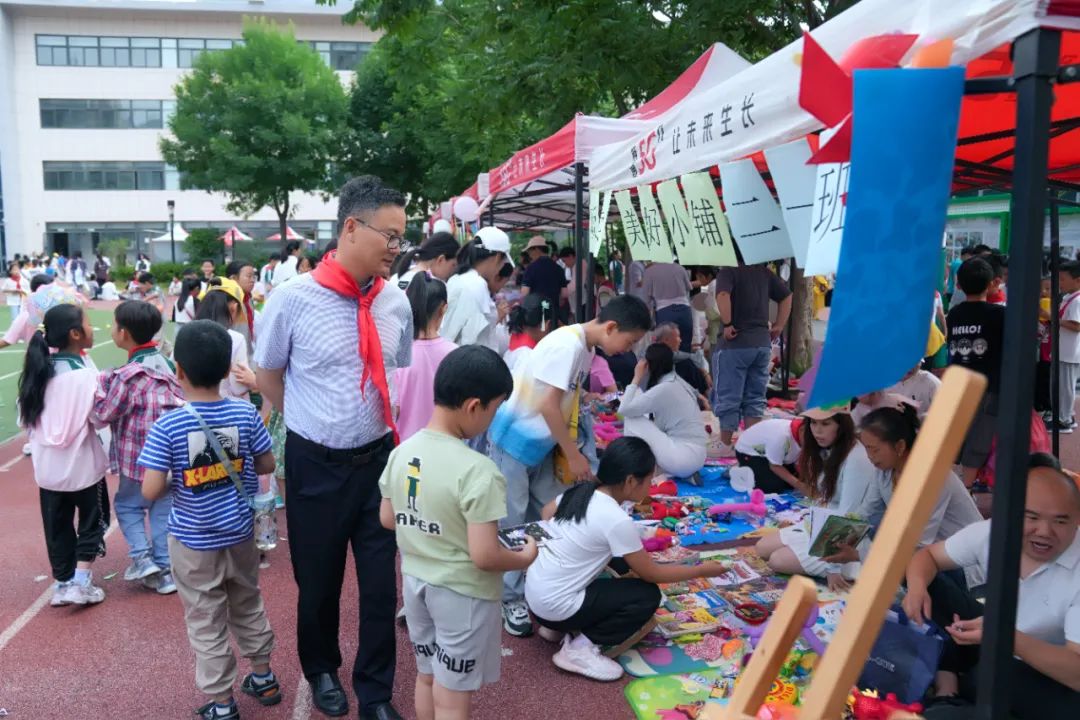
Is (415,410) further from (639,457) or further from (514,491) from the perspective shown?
(639,457)

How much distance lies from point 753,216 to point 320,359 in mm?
2069

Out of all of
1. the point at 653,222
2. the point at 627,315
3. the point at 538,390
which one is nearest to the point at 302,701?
the point at 538,390

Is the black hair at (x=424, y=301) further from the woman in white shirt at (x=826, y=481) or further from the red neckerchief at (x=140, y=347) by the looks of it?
the woman in white shirt at (x=826, y=481)

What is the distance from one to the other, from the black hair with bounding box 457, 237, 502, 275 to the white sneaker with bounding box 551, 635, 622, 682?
3.41 m

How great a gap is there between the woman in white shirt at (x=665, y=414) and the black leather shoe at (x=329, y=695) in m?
3.23

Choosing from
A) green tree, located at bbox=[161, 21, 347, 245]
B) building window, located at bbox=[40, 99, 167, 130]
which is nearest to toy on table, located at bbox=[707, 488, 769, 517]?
green tree, located at bbox=[161, 21, 347, 245]

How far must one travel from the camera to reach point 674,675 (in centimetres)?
359

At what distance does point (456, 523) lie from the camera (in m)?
2.60

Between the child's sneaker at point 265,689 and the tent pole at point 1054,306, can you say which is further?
the tent pole at point 1054,306

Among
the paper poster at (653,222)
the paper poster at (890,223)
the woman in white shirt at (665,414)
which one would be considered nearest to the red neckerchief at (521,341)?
the paper poster at (653,222)

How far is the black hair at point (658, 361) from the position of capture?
19.7 ft

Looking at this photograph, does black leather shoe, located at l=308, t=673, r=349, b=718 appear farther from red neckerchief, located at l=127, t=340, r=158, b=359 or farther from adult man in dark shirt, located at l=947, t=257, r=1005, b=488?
adult man in dark shirt, located at l=947, t=257, r=1005, b=488

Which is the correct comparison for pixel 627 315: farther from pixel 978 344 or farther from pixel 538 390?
pixel 978 344

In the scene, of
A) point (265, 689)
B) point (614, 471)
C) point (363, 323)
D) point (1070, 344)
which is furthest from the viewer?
point (1070, 344)
